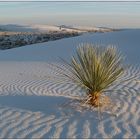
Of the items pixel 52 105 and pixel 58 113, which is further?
pixel 52 105

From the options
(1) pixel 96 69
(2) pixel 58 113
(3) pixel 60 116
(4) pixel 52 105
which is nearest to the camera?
(3) pixel 60 116

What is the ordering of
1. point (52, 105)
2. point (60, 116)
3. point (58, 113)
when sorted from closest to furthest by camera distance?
point (60, 116)
point (58, 113)
point (52, 105)

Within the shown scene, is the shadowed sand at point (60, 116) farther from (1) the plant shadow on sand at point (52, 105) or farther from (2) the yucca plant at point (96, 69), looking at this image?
(2) the yucca plant at point (96, 69)

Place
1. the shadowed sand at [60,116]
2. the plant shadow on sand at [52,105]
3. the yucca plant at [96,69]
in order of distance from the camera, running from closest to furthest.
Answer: the shadowed sand at [60,116] → the plant shadow on sand at [52,105] → the yucca plant at [96,69]

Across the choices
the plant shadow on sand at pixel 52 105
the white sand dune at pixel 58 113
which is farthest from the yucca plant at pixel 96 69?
the white sand dune at pixel 58 113

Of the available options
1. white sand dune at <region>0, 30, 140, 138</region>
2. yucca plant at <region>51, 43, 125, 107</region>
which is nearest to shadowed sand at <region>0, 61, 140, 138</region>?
white sand dune at <region>0, 30, 140, 138</region>

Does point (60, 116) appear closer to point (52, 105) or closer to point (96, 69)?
point (52, 105)

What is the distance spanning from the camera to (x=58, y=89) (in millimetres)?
10492

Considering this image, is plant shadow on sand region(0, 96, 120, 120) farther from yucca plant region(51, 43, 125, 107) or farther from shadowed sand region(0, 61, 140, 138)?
yucca plant region(51, 43, 125, 107)

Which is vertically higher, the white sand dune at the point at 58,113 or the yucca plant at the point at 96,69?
the yucca plant at the point at 96,69

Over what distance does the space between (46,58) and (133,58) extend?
4705 mm

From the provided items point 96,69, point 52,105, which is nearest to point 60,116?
point 52,105

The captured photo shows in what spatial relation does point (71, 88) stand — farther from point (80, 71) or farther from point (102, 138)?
point (102, 138)

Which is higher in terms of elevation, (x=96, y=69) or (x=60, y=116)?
(x=96, y=69)
